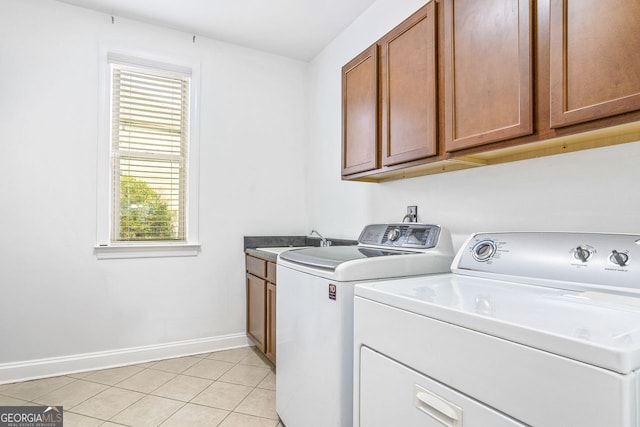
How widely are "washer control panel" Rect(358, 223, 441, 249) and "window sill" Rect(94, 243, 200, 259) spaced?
1550 millimetres

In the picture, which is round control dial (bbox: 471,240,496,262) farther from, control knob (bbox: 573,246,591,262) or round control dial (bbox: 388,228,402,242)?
round control dial (bbox: 388,228,402,242)

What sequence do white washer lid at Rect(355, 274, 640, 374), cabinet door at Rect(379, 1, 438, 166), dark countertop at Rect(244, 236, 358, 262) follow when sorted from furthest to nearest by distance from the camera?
dark countertop at Rect(244, 236, 358, 262) < cabinet door at Rect(379, 1, 438, 166) < white washer lid at Rect(355, 274, 640, 374)

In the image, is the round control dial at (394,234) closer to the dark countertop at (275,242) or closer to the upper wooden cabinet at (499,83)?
the upper wooden cabinet at (499,83)

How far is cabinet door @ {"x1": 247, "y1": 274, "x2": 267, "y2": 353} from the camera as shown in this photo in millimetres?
2607

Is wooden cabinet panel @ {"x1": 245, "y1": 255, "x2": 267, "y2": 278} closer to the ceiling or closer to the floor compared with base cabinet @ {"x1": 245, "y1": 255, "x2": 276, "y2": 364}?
closer to the ceiling

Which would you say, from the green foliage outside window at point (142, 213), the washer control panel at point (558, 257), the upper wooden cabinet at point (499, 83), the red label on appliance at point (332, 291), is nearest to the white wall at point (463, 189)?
the upper wooden cabinet at point (499, 83)

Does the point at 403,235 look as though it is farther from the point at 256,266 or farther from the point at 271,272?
the point at 256,266

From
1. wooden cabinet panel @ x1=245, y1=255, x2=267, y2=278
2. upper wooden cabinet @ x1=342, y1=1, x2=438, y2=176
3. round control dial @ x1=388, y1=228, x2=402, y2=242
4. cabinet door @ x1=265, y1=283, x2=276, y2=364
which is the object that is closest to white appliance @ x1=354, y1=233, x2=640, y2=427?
round control dial @ x1=388, y1=228, x2=402, y2=242

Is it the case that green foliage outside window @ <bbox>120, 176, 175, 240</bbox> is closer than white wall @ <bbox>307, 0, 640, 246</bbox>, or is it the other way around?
white wall @ <bbox>307, 0, 640, 246</bbox>

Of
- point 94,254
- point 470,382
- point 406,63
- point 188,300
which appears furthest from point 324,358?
point 94,254

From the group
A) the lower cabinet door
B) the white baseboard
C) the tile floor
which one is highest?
the lower cabinet door

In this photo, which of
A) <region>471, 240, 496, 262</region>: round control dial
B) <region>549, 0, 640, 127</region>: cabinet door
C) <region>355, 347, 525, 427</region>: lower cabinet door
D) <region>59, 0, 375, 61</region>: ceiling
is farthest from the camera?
<region>59, 0, 375, 61</region>: ceiling

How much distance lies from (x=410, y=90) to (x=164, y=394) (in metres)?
2.30

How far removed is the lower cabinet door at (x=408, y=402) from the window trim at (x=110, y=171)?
2.14m
